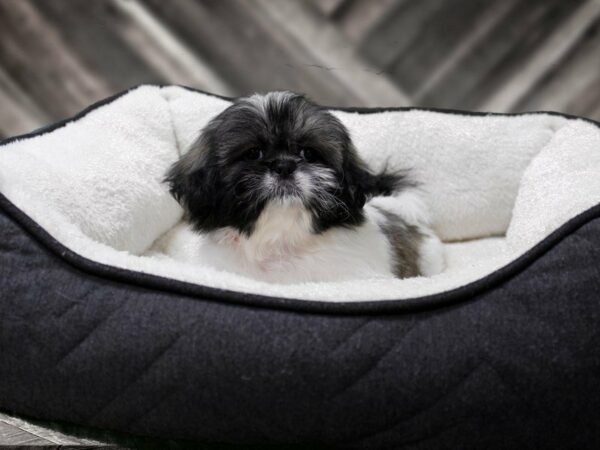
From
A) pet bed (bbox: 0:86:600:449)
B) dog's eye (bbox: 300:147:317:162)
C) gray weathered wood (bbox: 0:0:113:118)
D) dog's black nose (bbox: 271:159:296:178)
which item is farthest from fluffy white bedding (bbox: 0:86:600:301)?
gray weathered wood (bbox: 0:0:113:118)

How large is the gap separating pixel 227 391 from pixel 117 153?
4.56ft

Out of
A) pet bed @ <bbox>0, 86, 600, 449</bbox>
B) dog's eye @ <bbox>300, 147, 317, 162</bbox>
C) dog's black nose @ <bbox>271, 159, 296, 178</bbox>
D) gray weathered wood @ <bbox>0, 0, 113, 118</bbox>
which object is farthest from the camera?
gray weathered wood @ <bbox>0, 0, 113, 118</bbox>

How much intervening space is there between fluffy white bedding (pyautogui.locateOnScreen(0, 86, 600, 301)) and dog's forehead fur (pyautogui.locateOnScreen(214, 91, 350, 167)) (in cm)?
45

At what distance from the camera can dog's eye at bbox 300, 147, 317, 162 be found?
2.00 metres

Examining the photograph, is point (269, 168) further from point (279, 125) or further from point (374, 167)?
point (374, 167)

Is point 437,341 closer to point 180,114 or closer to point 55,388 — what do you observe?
point 55,388

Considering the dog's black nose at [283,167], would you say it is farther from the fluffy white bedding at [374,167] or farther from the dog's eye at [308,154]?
the fluffy white bedding at [374,167]

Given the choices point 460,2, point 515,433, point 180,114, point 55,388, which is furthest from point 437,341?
point 460,2

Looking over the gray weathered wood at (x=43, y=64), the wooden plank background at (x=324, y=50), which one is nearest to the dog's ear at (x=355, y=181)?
the wooden plank background at (x=324, y=50)

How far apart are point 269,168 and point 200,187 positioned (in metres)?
0.24

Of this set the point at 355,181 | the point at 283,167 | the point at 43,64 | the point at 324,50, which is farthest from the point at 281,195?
the point at 43,64

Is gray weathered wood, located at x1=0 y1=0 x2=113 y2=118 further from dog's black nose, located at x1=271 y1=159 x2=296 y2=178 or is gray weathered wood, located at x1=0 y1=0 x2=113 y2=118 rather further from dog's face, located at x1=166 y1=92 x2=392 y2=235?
dog's black nose, located at x1=271 y1=159 x2=296 y2=178

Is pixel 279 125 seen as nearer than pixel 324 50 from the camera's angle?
Yes

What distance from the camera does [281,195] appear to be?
189 cm
